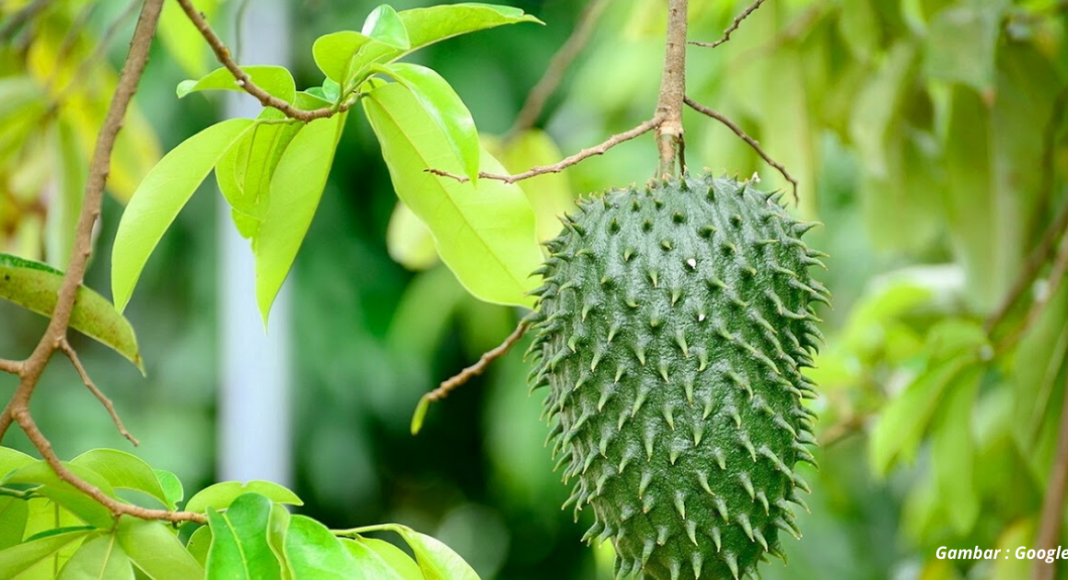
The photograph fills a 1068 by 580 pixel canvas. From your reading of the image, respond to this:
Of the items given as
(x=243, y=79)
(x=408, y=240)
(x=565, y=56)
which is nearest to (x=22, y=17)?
(x=408, y=240)

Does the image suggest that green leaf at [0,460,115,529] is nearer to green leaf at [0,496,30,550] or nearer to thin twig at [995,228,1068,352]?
green leaf at [0,496,30,550]

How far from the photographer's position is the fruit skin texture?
3.71 ft

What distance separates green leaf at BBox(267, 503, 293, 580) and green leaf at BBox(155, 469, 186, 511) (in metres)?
0.17

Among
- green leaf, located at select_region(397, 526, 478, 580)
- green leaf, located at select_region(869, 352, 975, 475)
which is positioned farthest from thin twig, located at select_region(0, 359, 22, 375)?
green leaf, located at select_region(869, 352, 975, 475)

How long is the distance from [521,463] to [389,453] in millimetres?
1714

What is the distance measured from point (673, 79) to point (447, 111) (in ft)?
0.85

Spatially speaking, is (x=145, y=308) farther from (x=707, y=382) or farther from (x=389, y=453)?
(x=707, y=382)

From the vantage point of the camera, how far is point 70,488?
3.28 ft

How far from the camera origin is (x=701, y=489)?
1126 mm

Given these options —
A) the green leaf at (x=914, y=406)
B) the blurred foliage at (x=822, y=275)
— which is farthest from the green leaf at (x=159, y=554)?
the green leaf at (x=914, y=406)

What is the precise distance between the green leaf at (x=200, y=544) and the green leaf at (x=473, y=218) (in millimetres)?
422

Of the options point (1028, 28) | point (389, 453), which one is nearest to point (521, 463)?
point (389, 453)

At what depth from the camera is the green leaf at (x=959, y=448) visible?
2.22 metres

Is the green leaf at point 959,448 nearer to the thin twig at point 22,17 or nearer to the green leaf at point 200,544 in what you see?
the green leaf at point 200,544
